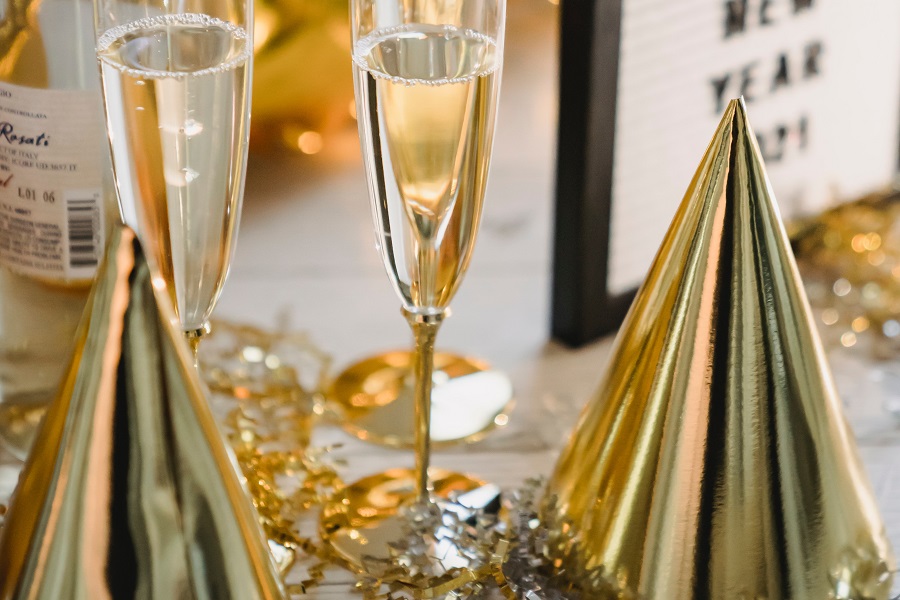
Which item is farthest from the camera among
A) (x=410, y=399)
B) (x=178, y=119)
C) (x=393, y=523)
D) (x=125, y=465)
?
(x=410, y=399)

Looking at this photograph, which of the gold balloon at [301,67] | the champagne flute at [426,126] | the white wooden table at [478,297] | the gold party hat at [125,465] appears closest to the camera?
the gold party hat at [125,465]

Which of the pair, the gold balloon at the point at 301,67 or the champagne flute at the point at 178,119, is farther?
the gold balloon at the point at 301,67

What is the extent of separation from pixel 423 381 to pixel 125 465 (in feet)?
0.64

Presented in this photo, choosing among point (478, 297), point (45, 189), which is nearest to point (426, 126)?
point (45, 189)

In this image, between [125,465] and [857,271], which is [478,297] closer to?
[857,271]

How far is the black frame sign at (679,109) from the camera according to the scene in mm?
629

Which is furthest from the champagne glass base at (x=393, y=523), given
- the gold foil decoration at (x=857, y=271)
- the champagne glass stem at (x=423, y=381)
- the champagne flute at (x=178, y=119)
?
the gold foil decoration at (x=857, y=271)

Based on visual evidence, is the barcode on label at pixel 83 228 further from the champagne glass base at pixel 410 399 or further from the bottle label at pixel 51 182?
the champagne glass base at pixel 410 399

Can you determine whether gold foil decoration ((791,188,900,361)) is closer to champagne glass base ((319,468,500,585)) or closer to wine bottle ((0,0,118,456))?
champagne glass base ((319,468,500,585))

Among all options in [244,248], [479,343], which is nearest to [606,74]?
[479,343]

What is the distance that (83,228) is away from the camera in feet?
1.72

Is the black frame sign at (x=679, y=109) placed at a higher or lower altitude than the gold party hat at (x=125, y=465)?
higher

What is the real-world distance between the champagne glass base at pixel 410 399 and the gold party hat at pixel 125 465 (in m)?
0.27

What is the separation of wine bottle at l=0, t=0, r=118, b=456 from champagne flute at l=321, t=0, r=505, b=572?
0.14m
